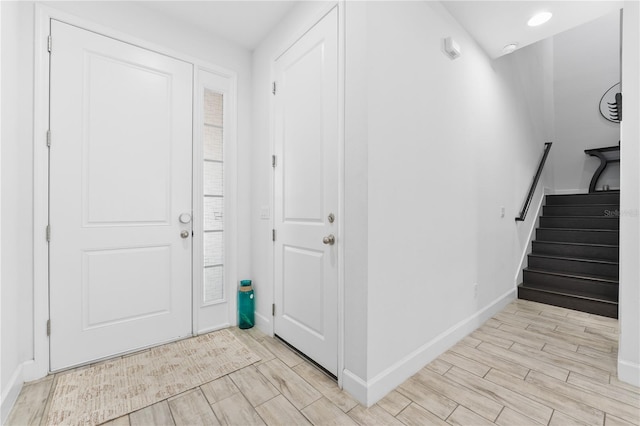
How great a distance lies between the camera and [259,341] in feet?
7.44

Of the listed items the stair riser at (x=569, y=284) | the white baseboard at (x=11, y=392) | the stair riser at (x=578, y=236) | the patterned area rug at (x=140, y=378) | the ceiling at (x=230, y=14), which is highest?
the ceiling at (x=230, y=14)

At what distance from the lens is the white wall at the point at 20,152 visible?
1509mm

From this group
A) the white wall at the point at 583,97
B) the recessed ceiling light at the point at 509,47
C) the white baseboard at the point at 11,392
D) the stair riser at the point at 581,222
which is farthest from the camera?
the white wall at the point at 583,97

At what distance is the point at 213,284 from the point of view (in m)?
2.49

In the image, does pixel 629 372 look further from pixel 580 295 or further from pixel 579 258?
pixel 579 258

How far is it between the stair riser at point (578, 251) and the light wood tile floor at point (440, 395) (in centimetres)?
148

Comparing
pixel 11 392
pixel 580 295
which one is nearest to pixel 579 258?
pixel 580 295

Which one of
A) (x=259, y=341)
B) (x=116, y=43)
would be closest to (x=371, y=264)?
(x=259, y=341)

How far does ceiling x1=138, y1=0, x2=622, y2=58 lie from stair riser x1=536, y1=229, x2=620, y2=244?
244 cm

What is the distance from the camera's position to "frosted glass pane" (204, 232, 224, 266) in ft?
8.06

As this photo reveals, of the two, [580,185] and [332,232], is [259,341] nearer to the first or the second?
[332,232]

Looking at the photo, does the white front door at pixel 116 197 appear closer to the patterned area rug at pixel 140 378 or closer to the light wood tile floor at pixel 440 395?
the patterned area rug at pixel 140 378

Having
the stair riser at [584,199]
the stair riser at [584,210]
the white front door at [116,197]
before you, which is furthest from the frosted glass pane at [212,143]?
the stair riser at [584,199]

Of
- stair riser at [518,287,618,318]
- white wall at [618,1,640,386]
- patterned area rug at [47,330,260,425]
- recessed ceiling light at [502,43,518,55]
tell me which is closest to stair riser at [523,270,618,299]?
stair riser at [518,287,618,318]
